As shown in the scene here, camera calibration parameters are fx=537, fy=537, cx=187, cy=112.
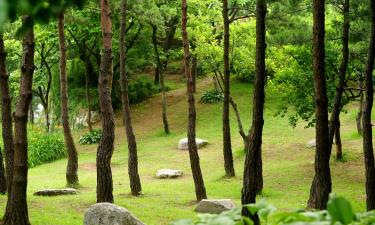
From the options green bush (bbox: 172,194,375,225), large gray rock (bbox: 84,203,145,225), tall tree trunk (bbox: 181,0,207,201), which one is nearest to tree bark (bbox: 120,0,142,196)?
tall tree trunk (bbox: 181,0,207,201)

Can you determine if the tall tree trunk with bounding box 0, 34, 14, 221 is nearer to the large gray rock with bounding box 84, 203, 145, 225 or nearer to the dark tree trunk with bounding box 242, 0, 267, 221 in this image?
the large gray rock with bounding box 84, 203, 145, 225

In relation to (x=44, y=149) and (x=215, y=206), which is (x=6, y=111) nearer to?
(x=215, y=206)

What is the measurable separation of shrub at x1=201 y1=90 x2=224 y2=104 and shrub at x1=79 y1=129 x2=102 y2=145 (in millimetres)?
7550

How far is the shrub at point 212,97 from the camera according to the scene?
3466 centimetres

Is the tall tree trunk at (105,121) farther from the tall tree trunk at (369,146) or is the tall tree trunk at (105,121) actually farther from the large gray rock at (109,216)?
the tall tree trunk at (369,146)

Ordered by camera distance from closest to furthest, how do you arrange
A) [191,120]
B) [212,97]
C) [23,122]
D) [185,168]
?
[23,122]
[191,120]
[185,168]
[212,97]

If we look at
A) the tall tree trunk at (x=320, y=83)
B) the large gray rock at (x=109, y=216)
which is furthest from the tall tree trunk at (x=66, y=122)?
the tall tree trunk at (x=320, y=83)

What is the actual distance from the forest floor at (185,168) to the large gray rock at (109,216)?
1360mm

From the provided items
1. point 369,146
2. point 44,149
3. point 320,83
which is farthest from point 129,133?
point 44,149

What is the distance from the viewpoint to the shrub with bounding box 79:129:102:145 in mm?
30531

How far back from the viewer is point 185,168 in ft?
77.9

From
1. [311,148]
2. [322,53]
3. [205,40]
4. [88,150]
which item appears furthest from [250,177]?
[88,150]

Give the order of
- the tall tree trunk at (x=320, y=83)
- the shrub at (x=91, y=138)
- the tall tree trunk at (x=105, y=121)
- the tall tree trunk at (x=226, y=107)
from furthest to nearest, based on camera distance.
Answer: the shrub at (x=91, y=138)
the tall tree trunk at (x=226, y=107)
the tall tree trunk at (x=105, y=121)
the tall tree trunk at (x=320, y=83)

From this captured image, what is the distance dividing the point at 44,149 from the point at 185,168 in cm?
849
